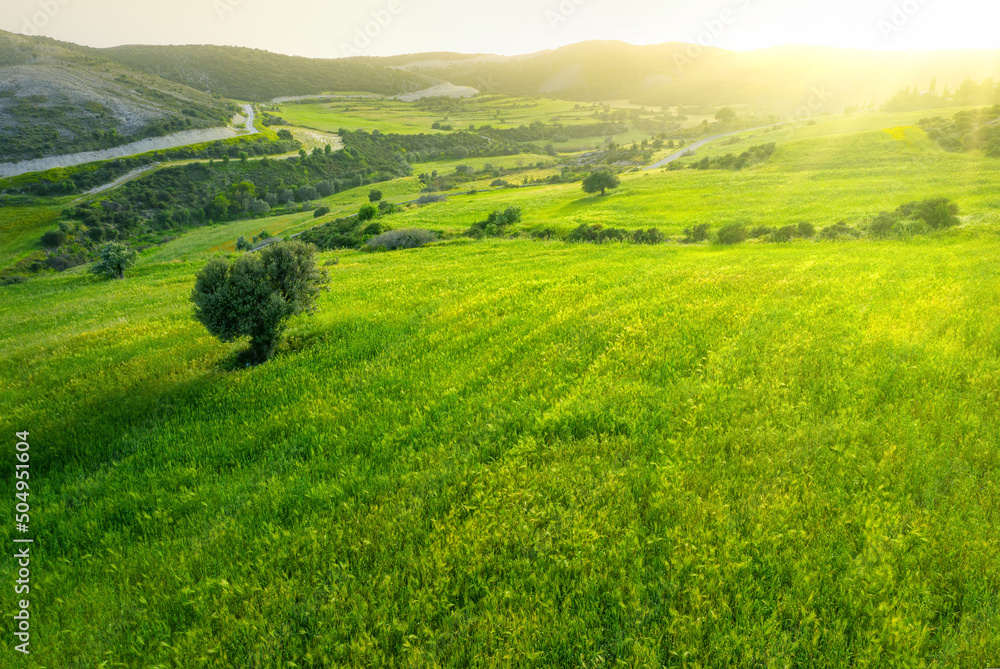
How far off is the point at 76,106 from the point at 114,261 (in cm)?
10852

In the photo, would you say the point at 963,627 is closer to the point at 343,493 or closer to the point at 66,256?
the point at 343,493

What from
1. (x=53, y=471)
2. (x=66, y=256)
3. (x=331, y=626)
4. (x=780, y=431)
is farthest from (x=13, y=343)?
(x=66, y=256)

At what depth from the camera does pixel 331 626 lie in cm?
454

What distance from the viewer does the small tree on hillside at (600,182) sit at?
2495 inches

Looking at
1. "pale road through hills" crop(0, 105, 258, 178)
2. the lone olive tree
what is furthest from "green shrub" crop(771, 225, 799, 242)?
"pale road through hills" crop(0, 105, 258, 178)

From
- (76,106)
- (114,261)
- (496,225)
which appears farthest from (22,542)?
(76,106)

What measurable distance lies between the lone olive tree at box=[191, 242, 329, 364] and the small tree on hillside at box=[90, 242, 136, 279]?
3788 cm

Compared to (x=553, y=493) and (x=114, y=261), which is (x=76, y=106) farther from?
(x=553, y=493)

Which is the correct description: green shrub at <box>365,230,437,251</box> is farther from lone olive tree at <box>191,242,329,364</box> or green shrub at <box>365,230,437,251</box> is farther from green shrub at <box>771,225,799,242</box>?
lone olive tree at <box>191,242,329,364</box>

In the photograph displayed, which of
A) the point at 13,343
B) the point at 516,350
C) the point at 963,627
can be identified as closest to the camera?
the point at 963,627

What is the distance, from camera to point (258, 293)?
11.7 m

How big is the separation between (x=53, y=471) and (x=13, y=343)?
48.7 feet

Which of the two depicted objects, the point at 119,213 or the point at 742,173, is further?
the point at 119,213

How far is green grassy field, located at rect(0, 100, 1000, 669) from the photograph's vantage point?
14.2 ft
